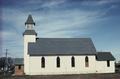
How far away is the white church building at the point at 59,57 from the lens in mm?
57938

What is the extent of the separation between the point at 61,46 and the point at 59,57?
359 centimetres

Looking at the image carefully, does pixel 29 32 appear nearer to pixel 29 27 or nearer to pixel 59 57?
pixel 29 27

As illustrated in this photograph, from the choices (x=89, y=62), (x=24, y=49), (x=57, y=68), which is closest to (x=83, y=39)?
(x=89, y=62)

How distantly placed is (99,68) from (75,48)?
7.63 metres

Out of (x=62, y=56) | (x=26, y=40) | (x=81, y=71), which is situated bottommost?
(x=81, y=71)

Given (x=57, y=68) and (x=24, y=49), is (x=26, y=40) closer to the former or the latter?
(x=24, y=49)

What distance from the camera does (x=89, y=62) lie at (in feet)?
196

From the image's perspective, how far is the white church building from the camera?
190 feet

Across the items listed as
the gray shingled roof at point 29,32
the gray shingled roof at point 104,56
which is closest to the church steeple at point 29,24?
the gray shingled roof at point 29,32

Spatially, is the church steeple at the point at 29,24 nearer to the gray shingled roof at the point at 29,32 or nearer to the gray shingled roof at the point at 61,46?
the gray shingled roof at the point at 29,32

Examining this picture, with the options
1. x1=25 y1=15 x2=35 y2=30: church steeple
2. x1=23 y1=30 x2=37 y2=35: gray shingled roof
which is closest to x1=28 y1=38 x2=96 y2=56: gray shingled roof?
x1=23 y1=30 x2=37 y2=35: gray shingled roof

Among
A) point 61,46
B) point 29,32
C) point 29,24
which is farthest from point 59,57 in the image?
point 29,24

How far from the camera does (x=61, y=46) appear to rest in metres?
61.4

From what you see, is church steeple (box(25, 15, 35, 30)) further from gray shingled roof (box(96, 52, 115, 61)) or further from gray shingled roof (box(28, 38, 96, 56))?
gray shingled roof (box(96, 52, 115, 61))
